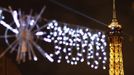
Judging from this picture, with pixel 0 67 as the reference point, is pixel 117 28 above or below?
above

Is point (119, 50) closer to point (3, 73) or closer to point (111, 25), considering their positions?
point (111, 25)

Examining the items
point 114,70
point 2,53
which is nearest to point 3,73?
point 2,53

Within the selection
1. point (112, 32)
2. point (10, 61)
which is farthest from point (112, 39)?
point (10, 61)

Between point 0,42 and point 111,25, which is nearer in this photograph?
point 0,42

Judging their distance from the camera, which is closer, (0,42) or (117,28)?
(0,42)

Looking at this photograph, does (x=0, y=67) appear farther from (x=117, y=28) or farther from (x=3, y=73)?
(x=117, y=28)

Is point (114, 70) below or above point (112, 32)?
below

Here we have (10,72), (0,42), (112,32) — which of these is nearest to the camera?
(0,42)

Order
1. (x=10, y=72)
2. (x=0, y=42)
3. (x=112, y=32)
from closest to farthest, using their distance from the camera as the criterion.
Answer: (x=0, y=42)
(x=112, y=32)
(x=10, y=72)
